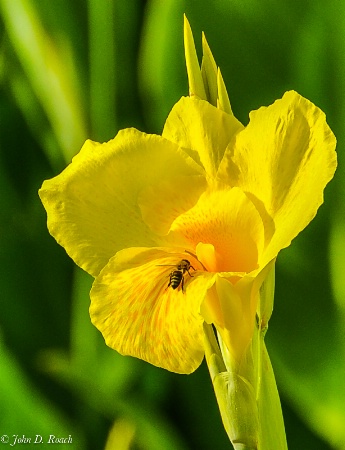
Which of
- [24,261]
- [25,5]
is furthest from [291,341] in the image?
[25,5]

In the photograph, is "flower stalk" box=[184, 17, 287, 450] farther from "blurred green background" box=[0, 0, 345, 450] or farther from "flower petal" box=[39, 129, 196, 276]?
"blurred green background" box=[0, 0, 345, 450]

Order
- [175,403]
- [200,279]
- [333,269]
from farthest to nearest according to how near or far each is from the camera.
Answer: [175,403] → [333,269] → [200,279]

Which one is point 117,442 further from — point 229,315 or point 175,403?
point 229,315

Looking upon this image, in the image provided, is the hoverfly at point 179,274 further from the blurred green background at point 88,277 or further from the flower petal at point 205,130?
the blurred green background at point 88,277

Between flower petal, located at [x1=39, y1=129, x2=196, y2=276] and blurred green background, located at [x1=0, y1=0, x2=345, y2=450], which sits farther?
blurred green background, located at [x1=0, y1=0, x2=345, y2=450]

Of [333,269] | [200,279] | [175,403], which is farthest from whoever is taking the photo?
[175,403]

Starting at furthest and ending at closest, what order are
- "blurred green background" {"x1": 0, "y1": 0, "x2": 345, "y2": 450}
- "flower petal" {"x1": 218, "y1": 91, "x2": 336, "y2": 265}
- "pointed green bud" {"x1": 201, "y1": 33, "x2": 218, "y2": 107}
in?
"blurred green background" {"x1": 0, "y1": 0, "x2": 345, "y2": 450} → "pointed green bud" {"x1": 201, "y1": 33, "x2": 218, "y2": 107} → "flower petal" {"x1": 218, "y1": 91, "x2": 336, "y2": 265}

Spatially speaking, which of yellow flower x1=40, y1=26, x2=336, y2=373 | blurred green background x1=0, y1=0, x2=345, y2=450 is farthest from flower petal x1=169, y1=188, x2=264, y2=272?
blurred green background x1=0, y1=0, x2=345, y2=450

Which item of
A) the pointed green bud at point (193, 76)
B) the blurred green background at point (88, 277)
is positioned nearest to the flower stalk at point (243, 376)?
the pointed green bud at point (193, 76)
